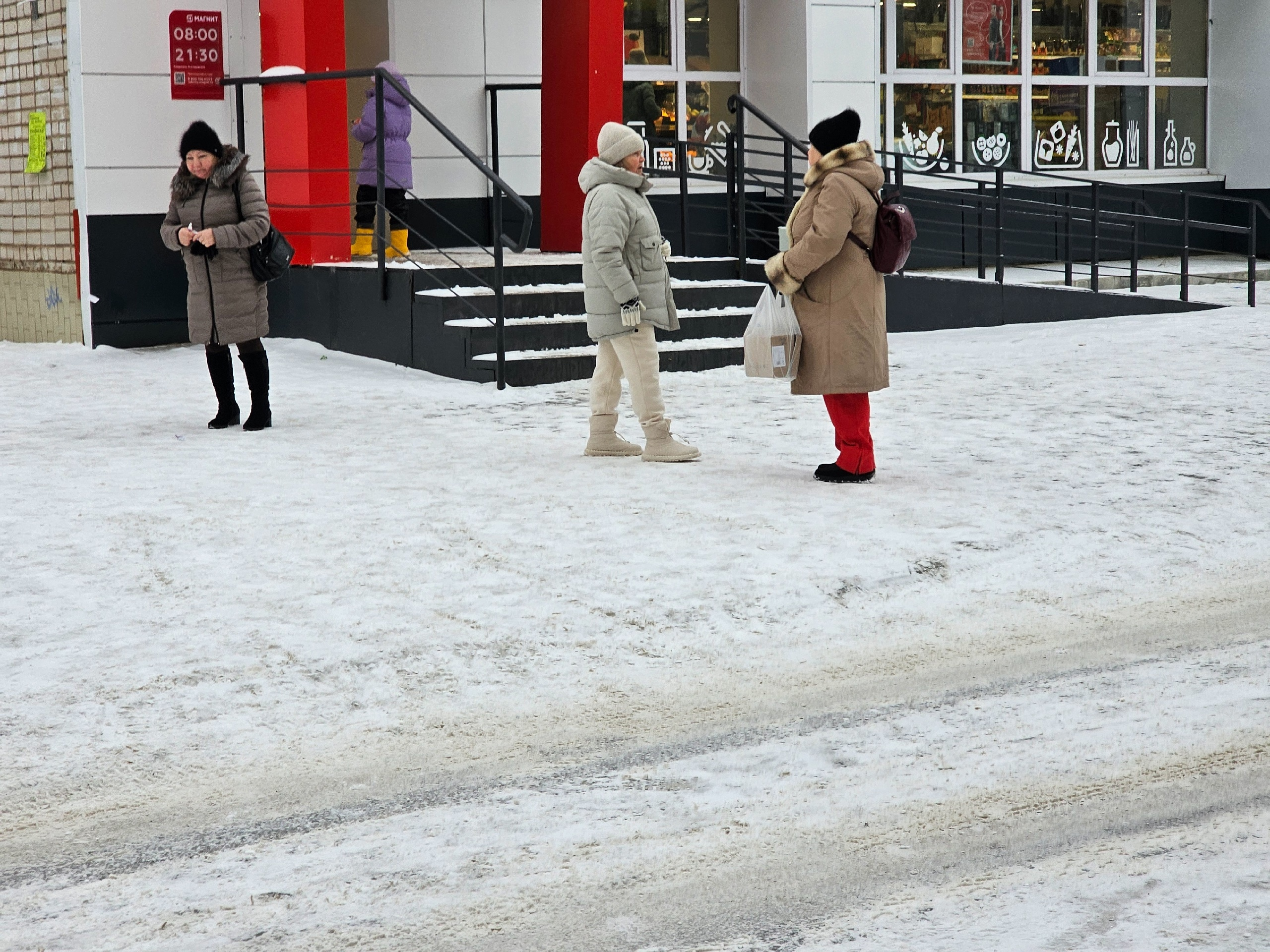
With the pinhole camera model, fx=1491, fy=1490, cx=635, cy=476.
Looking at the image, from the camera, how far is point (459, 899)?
3053 millimetres

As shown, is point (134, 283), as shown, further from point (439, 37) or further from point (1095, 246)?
point (1095, 246)

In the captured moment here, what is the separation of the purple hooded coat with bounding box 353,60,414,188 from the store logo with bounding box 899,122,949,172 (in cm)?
677

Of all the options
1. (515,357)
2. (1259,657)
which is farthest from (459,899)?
(515,357)

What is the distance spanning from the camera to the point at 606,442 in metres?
7.74

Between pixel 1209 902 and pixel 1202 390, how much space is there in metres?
7.23

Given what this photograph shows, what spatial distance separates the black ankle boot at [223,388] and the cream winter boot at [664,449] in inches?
103

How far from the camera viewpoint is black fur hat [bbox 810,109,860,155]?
6676 mm

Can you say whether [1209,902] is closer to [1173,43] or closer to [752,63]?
[752,63]

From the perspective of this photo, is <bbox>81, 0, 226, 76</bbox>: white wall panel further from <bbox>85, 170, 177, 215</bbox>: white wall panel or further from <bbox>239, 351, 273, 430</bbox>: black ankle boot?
<bbox>239, 351, 273, 430</bbox>: black ankle boot

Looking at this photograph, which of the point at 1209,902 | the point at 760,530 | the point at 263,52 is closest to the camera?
the point at 1209,902

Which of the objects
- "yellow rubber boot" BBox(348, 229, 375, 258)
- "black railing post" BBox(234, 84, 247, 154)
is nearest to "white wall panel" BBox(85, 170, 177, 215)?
"black railing post" BBox(234, 84, 247, 154)

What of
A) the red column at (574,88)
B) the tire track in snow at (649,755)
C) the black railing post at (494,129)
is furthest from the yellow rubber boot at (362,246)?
the tire track in snow at (649,755)

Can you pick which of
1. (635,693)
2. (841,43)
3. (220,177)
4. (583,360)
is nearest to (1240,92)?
(841,43)

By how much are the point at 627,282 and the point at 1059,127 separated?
13.4 metres
